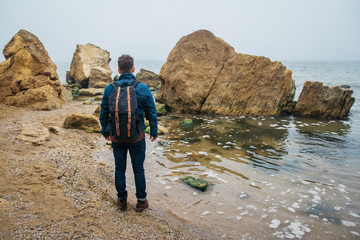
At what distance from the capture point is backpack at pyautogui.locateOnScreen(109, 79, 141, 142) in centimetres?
343

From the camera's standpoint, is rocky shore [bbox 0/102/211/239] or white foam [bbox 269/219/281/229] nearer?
rocky shore [bbox 0/102/211/239]

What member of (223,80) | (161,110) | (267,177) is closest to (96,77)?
(161,110)

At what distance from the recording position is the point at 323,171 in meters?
6.21

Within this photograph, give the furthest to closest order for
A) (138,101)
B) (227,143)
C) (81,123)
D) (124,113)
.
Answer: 1. (81,123)
2. (227,143)
3. (138,101)
4. (124,113)

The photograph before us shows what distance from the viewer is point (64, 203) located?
3.65 metres

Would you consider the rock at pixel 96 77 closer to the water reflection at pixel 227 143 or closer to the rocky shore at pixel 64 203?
the water reflection at pixel 227 143

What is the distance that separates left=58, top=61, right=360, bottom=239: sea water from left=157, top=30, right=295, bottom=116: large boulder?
Result: 307 cm

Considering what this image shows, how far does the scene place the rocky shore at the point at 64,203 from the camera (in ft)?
9.91

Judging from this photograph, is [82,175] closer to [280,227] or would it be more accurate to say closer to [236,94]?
[280,227]

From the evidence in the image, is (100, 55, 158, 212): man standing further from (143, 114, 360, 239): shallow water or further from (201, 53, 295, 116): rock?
(201, 53, 295, 116): rock

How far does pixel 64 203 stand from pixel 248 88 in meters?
11.4

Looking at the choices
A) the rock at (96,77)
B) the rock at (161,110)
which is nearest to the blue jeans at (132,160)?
the rock at (161,110)

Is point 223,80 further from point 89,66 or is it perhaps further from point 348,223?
point 89,66

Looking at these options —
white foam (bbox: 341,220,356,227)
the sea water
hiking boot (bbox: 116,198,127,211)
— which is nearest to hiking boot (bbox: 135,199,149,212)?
hiking boot (bbox: 116,198,127,211)
